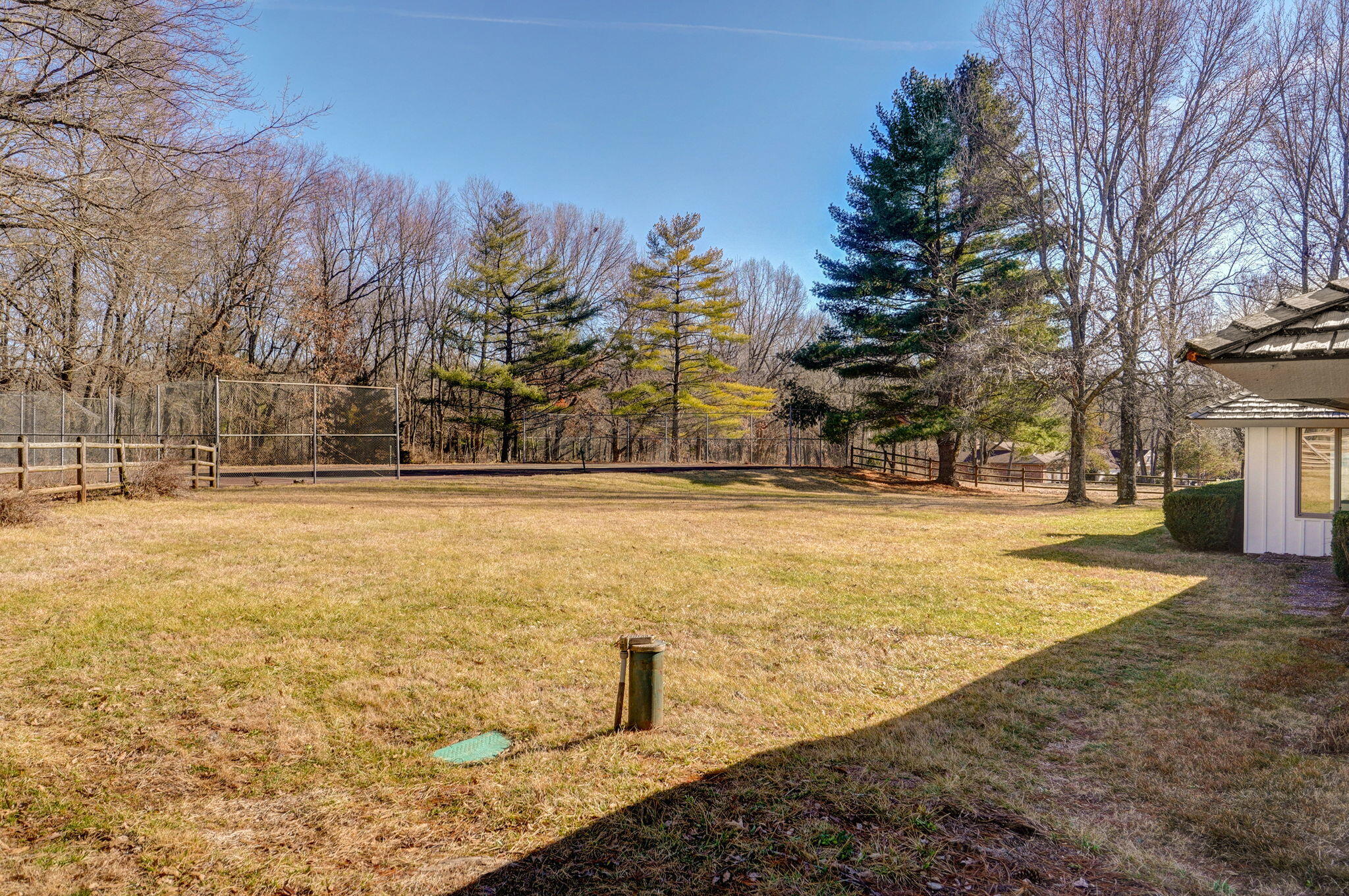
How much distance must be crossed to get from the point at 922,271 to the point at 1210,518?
658 inches

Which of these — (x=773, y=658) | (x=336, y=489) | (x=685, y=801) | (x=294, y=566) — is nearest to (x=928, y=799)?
(x=685, y=801)

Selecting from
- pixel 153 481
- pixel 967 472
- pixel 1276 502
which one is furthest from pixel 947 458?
pixel 153 481

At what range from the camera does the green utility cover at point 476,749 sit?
3889 millimetres

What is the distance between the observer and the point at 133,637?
577 cm

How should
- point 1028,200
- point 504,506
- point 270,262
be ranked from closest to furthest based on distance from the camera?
point 504,506
point 1028,200
point 270,262

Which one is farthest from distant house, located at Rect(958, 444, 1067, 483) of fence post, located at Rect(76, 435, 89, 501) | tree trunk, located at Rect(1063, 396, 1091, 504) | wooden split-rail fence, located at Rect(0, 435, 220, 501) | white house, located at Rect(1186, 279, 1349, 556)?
fence post, located at Rect(76, 435, 89, 501)

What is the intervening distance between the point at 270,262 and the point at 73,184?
21.6m

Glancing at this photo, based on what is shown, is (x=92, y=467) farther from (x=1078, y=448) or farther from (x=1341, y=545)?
(x=1078, y=448)

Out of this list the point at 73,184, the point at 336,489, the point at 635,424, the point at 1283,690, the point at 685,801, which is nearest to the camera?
the point at 685,801

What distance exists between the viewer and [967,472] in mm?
37938

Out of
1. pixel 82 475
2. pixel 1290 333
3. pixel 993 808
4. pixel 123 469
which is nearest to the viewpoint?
pixel 1290 333

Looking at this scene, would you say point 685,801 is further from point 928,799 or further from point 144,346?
point 144,346

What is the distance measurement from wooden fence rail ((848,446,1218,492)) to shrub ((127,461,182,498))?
24399mm

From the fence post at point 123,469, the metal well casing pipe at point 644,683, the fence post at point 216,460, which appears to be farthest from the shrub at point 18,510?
the metal well casing pipe at point 644,683
